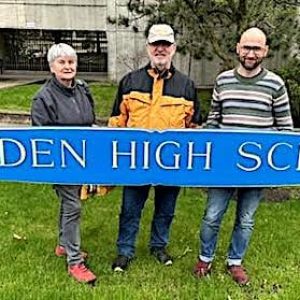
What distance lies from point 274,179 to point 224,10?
4.07m

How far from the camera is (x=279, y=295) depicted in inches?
145

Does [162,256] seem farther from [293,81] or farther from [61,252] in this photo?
[293,81]

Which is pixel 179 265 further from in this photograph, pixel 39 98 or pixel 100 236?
pixel 39 98

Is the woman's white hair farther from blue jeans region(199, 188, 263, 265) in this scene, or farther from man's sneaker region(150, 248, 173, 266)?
man's sneaker region(150, 248, 173, 266)

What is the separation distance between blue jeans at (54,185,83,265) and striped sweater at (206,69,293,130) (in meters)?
1.06

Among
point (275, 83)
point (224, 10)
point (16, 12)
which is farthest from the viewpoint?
point (16, 12)

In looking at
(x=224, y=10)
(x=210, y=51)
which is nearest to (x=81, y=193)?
(x=224, y=10)

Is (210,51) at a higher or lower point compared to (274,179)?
higher

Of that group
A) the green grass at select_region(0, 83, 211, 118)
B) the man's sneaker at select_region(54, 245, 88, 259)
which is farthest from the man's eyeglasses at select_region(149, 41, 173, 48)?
the green grass at select_region(0, 83, 211, 118)

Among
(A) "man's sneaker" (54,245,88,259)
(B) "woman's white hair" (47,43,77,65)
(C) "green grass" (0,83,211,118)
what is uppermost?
(B) "woman's white hair" (47,43,77,65)

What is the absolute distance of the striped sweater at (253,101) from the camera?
338 cm

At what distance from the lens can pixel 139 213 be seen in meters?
3.86

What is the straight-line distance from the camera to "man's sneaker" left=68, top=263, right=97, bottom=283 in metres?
3.78

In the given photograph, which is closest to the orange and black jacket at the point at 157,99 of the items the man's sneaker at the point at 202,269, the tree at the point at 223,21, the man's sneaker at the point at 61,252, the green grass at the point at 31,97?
the man's sneaker at the point at 202,269
